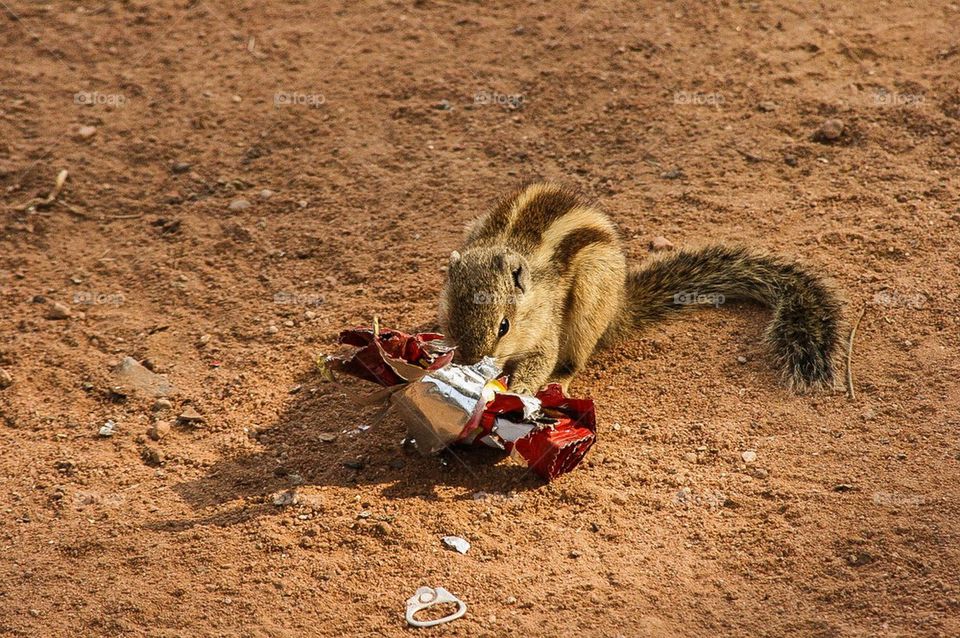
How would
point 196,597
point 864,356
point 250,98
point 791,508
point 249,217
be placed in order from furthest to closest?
point 250,98, point 249,217, point 864,356, point 791,508, point 196,597

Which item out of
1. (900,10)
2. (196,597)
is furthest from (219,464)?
(900,10)

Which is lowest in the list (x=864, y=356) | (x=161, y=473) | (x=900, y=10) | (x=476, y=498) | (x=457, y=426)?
(x=161, y=473)

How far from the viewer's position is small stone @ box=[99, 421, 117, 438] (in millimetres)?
5535

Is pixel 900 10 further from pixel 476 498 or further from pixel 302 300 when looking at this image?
pixel 476 498

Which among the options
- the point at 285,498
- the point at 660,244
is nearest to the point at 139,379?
the point at 285,498

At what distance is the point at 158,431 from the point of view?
18.0 ft

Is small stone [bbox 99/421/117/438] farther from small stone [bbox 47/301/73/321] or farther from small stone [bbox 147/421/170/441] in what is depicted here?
small stone [bbox 47/301/73/321]

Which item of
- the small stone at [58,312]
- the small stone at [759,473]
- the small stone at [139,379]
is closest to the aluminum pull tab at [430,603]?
the small stone at [759,473]

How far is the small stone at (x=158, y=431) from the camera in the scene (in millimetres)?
5492

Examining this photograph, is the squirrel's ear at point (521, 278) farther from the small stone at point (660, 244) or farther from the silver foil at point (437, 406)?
the small stone at point (660, 244)

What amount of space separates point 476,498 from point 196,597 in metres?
1.38

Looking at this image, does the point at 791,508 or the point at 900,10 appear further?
the point at 900,10

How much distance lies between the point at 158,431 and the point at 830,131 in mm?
5418

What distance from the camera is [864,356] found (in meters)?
5.64
